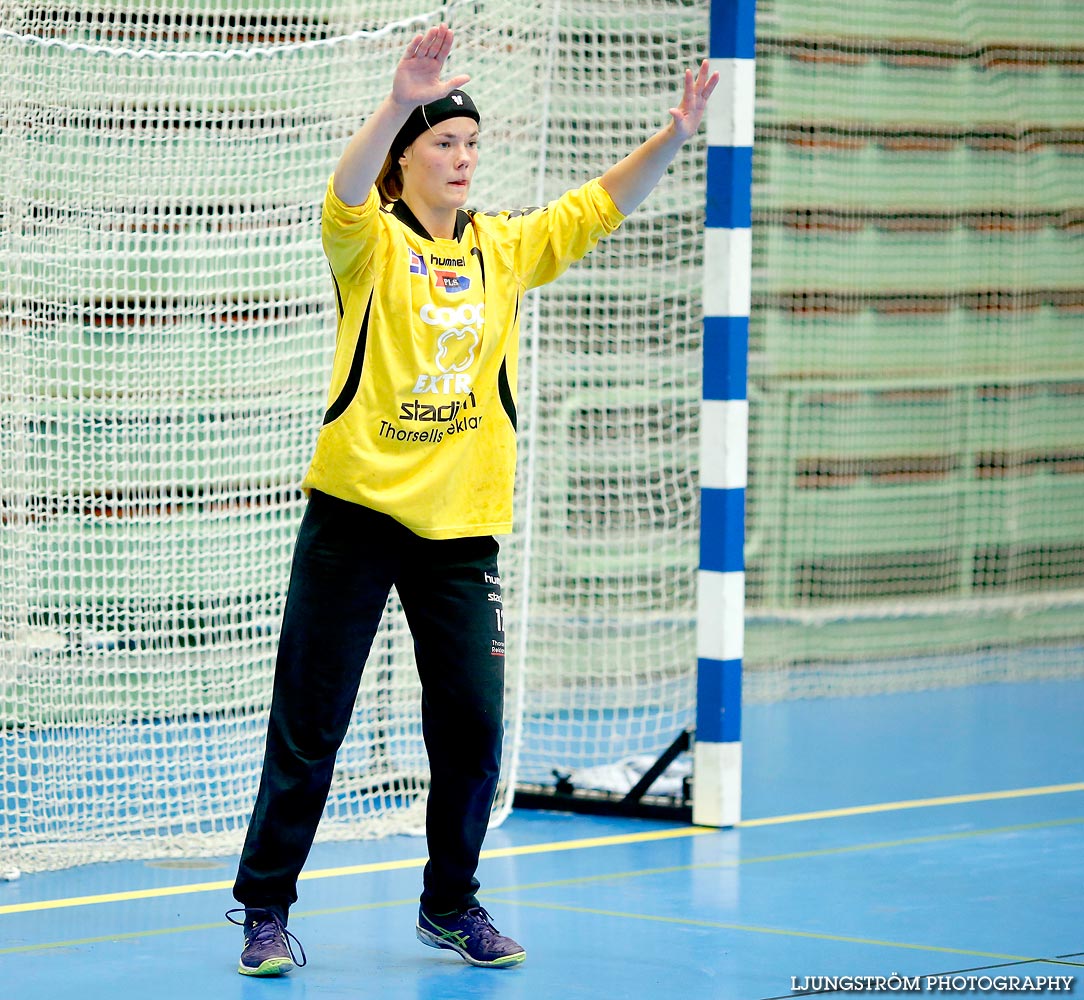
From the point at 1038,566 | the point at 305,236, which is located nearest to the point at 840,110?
the point at 1038,566

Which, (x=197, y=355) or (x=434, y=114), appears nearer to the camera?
(x=434, y=114)

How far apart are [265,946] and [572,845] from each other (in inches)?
64.2

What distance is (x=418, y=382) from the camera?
400 centimetres

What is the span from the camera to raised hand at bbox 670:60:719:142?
13.6ft

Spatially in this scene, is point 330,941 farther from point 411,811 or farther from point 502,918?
point 411,811

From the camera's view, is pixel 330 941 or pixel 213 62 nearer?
pixel 330 941

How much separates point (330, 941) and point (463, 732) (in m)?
0.64

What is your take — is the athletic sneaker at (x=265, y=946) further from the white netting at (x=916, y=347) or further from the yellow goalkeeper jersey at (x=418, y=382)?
the white netting at (x=916, y=347)

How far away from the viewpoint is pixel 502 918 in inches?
184

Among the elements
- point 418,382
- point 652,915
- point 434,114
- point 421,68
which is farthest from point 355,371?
point 652,915

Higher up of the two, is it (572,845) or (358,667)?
(358,667)

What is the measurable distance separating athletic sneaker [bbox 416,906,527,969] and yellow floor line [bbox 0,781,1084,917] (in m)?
0.89

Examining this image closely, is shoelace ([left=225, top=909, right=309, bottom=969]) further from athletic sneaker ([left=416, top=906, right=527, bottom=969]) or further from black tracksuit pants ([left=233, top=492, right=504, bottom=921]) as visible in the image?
athletic sneaker ([left=416, top=906, right=527, bottom=969])

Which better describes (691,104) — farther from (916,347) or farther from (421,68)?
(916,347)
